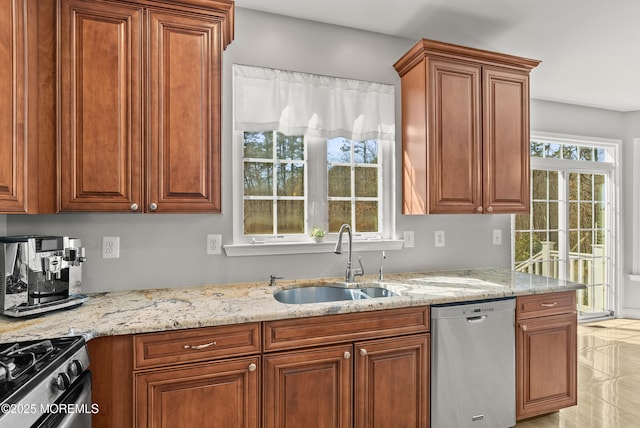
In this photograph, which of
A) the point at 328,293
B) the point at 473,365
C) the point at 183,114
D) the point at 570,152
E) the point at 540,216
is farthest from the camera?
the point at 570,152

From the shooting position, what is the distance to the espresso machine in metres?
1.59

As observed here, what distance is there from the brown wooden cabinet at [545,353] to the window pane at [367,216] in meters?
1.08

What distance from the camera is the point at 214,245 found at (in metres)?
2.36

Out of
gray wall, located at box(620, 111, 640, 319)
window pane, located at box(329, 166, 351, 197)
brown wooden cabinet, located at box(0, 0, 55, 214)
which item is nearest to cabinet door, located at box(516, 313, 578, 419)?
window pane, located at box(329, 166, 351, 197)

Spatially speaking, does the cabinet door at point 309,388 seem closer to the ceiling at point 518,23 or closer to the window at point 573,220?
the ceiling at point 518,23

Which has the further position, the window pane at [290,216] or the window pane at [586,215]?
the window pane at [586,215]

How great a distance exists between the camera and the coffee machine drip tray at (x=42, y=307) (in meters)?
1.59

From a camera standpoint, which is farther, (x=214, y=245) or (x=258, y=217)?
(x=258, y=217)

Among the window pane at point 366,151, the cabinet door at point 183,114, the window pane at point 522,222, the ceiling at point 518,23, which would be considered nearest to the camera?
the cabinet door at point 183,114

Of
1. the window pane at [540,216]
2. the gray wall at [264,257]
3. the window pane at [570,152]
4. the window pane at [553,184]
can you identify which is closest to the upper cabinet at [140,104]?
the gray wall at [264,257]

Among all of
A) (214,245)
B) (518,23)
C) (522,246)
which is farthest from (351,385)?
(522,246)

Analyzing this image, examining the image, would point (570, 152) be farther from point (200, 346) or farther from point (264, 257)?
point (200, 346)

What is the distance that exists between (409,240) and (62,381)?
2.26 meters

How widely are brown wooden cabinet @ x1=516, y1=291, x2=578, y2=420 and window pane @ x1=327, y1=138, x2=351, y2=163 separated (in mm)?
1479
